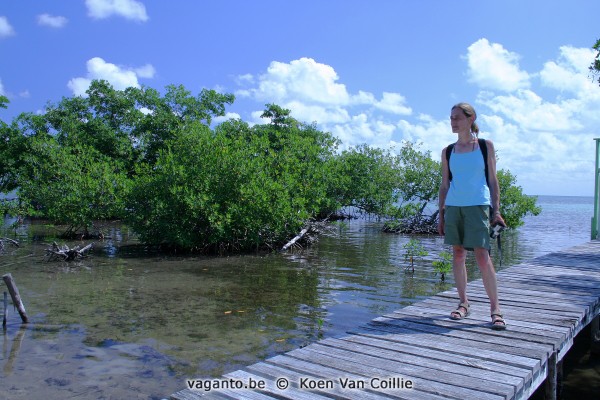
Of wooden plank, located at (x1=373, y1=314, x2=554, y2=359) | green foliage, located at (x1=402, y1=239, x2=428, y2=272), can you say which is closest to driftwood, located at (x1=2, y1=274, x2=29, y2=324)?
wooden plank, located at (x1=373, y1=314, x2=554, y2=359)

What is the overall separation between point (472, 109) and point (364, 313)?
4.24 meters

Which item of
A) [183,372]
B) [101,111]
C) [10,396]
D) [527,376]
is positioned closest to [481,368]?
[527,376]

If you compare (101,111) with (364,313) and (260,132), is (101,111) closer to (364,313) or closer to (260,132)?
(260,132)

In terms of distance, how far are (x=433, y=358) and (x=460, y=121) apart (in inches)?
87.5

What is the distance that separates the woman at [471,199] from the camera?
4633mm

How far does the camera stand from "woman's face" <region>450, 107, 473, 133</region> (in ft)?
15.6

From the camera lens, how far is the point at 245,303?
341 inches

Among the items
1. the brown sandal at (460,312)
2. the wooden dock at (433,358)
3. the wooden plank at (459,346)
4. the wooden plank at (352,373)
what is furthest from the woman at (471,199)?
the wooden plank at (352,373)

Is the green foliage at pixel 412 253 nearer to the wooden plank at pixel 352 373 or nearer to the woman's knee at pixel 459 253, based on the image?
the woman's knee at pixel 459 253

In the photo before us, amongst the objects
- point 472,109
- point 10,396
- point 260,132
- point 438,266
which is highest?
point 260,132

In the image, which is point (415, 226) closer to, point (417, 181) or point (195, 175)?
point (417, 181)

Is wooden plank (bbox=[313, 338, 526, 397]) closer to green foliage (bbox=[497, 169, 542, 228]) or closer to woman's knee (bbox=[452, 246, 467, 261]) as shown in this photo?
woman's knee (bbox=[452, 246, 467, 261])

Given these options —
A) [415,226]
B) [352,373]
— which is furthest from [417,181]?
[352,373]

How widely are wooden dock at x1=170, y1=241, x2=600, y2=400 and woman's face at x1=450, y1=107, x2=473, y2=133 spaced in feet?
6.21
